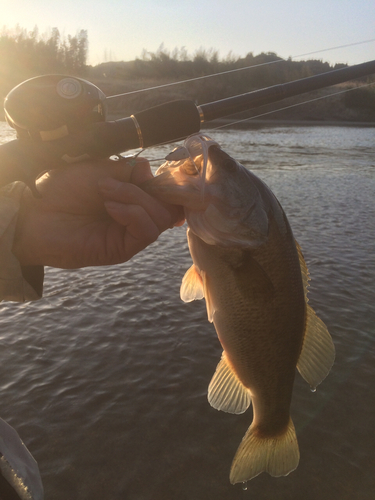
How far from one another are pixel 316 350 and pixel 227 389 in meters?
0.64

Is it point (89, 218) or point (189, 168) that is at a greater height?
point (189, 168)

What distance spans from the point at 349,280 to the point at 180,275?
11.4 ft

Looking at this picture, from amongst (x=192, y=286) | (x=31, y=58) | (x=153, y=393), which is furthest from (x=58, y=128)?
(x=31, y=58)

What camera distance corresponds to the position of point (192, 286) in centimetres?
272

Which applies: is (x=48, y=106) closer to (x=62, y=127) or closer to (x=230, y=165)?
(x=62, y=127)

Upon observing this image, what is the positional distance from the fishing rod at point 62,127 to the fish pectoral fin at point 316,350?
153 cm

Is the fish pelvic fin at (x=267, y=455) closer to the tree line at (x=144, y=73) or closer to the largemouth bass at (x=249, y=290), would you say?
the largemouth bass at (x=249, y=290)

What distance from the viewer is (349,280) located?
27.9ft

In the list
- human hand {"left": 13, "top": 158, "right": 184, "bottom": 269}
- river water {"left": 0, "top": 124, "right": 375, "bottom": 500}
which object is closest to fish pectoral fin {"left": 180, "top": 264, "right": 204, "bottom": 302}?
human hand {"left": 13, "top": 158, "right": 184, "bottom": 269}

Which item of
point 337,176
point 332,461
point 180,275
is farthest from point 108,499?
point 337,176

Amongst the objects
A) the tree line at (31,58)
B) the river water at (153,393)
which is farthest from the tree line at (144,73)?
the river water at (153,393)

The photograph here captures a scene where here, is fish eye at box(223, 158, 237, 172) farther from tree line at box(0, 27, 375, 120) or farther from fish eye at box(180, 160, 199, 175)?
tree line at box(0, 27, 375, 120)

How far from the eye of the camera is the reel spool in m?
2.12

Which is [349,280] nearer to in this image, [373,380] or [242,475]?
[373,380]
